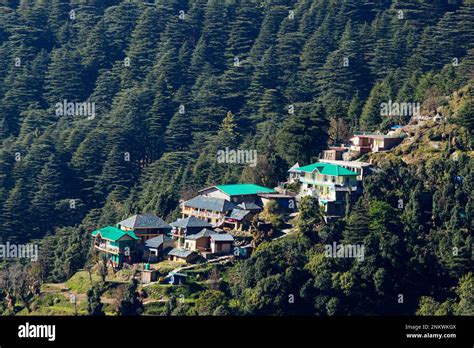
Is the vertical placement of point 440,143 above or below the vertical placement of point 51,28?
below

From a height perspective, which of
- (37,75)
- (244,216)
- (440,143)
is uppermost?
(37,75)

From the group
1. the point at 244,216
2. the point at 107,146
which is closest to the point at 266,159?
the point at 244,216

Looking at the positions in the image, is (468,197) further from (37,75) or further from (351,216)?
(37,75)

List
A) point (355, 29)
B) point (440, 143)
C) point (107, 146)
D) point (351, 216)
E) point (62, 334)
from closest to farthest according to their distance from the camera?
point (62, 334) → point (351, 216) → point (440, 143) → point (107, 146) → point (355, 29)
